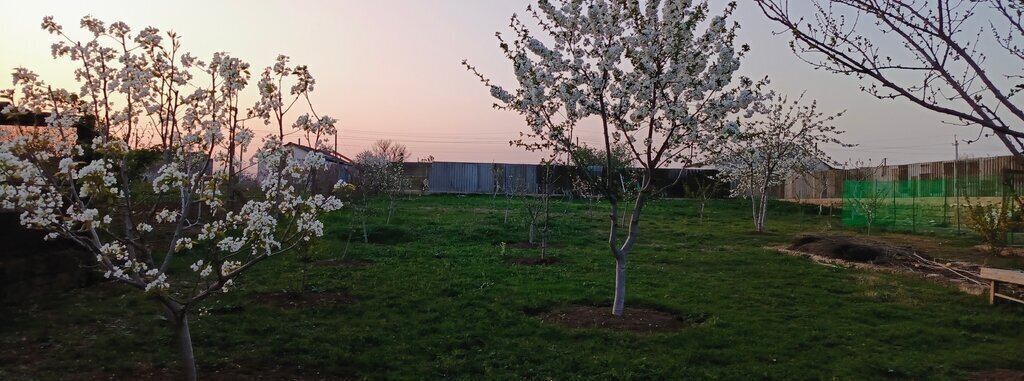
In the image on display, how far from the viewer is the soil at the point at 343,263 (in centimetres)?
1132

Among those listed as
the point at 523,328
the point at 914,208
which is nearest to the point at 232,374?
the point at 523,328

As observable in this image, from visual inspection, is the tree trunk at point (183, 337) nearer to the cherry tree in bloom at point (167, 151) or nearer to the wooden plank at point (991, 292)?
the cherry tree in bloom at point (167, 151)

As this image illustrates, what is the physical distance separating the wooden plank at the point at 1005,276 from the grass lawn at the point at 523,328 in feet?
1.20

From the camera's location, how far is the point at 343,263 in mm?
11586

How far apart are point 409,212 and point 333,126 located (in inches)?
682

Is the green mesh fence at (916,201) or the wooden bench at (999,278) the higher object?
the green mesh fence at (916,201)

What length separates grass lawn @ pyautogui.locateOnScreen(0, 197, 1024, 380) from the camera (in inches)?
229

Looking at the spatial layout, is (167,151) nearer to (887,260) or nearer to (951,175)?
(887,260)

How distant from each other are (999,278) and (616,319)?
517 centimetres

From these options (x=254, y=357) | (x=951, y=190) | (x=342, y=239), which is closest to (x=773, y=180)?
(x=951, y=190)

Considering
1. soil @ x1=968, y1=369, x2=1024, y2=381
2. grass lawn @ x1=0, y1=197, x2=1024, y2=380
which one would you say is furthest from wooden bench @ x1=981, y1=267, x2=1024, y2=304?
soil @ x1=968, y1=369, x2=1024, y2=381

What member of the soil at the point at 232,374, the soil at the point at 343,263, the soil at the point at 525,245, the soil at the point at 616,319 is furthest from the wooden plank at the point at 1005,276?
the soil at the point at 343,263

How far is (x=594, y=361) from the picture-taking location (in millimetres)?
6035

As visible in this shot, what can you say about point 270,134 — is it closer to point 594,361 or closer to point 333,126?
point 333,126
